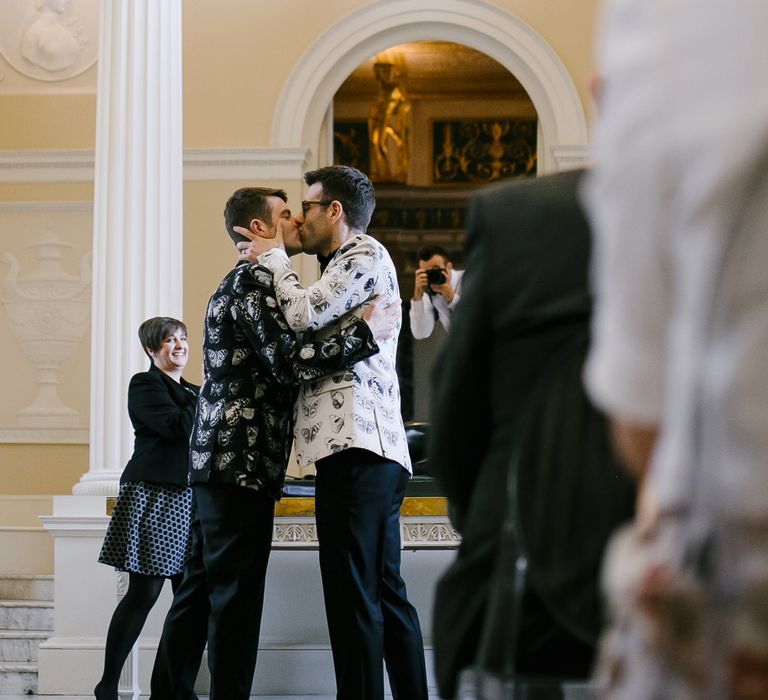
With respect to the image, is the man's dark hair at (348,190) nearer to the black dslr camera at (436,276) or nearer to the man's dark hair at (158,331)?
the man's dark hair at (158,331)

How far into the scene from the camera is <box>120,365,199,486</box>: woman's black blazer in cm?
515

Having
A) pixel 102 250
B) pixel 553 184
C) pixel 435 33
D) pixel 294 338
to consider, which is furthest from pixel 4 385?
pixel 553 184

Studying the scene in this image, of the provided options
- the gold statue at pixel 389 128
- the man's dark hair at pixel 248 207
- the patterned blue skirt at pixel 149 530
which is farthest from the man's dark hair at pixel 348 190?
the gold statue at pixel 389 128

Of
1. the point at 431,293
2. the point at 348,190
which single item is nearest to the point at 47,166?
the point at 431,293

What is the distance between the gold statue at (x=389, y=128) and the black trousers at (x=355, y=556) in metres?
10.4

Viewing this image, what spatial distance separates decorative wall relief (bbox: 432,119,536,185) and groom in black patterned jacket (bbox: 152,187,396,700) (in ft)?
35.9

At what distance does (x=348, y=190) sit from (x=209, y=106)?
6.22 metres

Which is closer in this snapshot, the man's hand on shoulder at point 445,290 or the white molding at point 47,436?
the man's hand on shoulder at point 445,290

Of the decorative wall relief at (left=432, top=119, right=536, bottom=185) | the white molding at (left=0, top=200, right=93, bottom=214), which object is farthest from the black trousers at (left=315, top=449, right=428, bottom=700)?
the decorative wall relief at (left=432, top=119, right=536, bottom=185)

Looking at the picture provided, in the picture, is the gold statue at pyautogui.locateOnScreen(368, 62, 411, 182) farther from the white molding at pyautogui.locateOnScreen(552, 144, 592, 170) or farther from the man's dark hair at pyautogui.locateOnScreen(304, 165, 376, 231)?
the man's dark hair at pyautogui.locateOnScreen(304, 165, 376, 231)

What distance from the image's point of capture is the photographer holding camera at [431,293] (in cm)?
703

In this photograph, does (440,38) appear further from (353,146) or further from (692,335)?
(692,335)

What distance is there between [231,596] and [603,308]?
2974mm

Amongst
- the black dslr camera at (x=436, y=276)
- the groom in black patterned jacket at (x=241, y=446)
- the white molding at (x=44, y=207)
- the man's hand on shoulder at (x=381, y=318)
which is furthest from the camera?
the white molding at (x=44, y=207)
